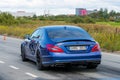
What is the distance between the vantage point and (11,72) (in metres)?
13.4

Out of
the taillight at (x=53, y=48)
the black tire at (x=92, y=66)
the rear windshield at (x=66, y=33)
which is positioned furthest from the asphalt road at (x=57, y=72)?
the rear windshield at (x=66, y=33)

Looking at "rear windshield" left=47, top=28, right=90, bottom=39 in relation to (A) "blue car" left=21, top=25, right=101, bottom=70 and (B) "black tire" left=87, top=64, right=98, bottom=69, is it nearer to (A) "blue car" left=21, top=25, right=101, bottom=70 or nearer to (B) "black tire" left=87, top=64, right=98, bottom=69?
(A) "blue car" left=21, top=25, right=101, bottom=70

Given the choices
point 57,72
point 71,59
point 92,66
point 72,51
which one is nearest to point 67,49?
point 72,51

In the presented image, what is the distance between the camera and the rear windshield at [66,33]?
13663 millimetres

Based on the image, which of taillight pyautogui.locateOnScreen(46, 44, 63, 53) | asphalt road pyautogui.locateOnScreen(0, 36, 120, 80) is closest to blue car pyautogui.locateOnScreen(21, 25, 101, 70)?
taillight pyautogui.locateOnScreen(46, 44, 63, 53)

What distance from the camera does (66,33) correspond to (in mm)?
13852

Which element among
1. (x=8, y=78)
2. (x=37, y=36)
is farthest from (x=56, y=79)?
(x=37, y=36)

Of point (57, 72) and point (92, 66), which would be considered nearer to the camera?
point (57, 72)

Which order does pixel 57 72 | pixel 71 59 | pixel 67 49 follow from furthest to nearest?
pixel 57 72, pixel 67 49, pixel 71 59

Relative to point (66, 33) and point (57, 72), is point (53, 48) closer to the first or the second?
point (57, 72)

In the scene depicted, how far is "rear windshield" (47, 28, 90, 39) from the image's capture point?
44.8 feet

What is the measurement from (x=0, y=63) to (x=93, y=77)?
214 inches

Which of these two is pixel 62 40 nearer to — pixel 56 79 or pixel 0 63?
pixel 56 79

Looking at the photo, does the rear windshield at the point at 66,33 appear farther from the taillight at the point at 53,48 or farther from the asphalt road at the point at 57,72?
the asphalt road at the point at 57,72
